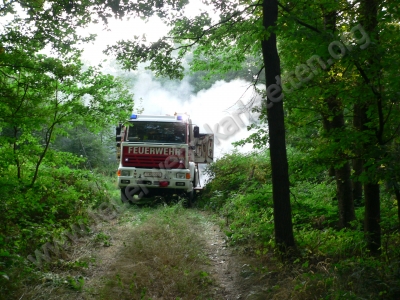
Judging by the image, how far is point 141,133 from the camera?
489 inches

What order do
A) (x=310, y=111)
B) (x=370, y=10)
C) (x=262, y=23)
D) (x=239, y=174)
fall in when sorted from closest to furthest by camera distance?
(x=370, y=10) < (x=262, y=23) < (x=310, y=111) < (x=239, y=174)

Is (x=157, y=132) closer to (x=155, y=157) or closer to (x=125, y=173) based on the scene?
(x=155, y=157)

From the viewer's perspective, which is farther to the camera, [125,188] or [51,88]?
[125,188]

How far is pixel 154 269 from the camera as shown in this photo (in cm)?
593

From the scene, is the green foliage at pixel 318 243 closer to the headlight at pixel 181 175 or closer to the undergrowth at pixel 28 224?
the headlight at pixel 181 175

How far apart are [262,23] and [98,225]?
20.2 feet

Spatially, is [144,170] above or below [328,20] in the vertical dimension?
below

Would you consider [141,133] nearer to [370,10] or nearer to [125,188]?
[125,188]

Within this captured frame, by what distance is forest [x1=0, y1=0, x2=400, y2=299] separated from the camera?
486 cm

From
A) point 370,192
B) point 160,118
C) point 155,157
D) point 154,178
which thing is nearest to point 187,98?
point 160,118

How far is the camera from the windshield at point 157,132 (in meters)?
12.4

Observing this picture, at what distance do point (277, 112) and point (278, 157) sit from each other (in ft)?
2.31

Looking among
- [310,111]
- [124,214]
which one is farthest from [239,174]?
[310,111]

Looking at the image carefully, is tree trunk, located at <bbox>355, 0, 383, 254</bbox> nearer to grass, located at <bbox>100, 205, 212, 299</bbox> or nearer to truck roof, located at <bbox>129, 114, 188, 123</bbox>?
grass, located at <bbox>100, 205, 212, 299</bbox>
